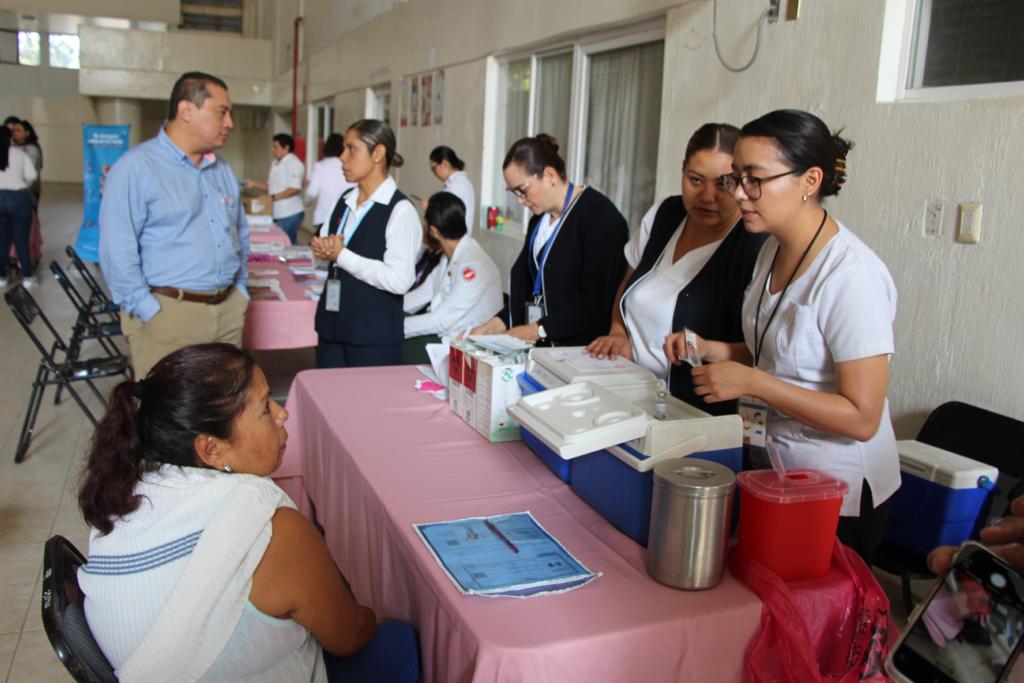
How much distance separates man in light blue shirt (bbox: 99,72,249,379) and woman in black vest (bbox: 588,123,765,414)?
5.18 feet

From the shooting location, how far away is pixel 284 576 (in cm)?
121

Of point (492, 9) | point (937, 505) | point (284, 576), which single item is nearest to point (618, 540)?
point (284, 576)

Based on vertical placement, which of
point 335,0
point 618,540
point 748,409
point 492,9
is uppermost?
point 335,0

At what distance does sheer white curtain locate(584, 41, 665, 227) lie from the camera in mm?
4508

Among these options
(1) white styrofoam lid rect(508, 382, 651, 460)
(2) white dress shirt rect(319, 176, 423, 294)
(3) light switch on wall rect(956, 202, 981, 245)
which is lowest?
(1) white styrofoam lid rect(508, 382, 651, 460)

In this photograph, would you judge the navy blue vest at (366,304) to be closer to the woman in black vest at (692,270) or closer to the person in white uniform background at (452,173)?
the woman in black vest at (692,270)

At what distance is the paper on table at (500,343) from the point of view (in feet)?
6.91

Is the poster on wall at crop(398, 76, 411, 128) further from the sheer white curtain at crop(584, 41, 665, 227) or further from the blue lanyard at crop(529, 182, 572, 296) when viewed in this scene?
the blue lanyard at crop(529, 182, 572, 296)

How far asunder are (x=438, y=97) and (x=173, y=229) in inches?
181

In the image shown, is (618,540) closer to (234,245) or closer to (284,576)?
(284,576)

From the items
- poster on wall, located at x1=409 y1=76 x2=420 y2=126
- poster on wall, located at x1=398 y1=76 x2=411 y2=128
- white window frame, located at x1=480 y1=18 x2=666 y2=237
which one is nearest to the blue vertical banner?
poster on wall, located at x1=398 y1=76 x2=411 y2=128

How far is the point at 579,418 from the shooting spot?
1576 mm

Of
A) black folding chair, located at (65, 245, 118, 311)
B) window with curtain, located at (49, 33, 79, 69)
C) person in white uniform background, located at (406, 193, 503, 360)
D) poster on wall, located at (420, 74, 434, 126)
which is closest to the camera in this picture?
person in white uniform background, located at (406, 193, 503, 360)

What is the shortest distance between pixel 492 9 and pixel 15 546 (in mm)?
4701
